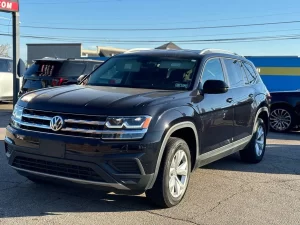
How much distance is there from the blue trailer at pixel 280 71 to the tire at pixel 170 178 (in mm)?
15779

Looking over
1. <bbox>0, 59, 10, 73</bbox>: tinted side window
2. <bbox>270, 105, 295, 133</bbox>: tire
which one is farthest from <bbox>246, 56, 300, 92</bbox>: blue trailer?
<bbox>0, 59, 10, 73</bbox>: tinted side window

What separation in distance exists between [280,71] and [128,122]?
54.9 ft

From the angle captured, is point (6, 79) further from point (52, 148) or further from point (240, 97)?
point (52, 148)

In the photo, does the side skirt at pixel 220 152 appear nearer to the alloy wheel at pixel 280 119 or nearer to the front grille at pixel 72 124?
the front grille at pixel 72 124

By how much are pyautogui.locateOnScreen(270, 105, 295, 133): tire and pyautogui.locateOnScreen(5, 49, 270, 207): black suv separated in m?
5.96

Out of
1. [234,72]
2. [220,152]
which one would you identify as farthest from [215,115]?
[234,72]

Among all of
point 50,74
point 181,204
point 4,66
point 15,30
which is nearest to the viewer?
point 181,204

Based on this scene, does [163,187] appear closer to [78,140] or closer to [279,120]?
[78,140]

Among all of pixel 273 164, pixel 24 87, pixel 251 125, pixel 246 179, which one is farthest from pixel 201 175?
pixel 24 87

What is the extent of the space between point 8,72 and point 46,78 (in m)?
5.48

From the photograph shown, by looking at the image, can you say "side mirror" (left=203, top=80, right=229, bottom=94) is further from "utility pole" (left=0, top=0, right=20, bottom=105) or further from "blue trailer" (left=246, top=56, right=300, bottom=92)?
"blue trailer" (left=246, top=56, right=300, bottom=92)

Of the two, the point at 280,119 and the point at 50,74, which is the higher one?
the point at 50,74

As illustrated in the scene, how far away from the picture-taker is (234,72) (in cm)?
629

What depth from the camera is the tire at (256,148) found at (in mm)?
6863
